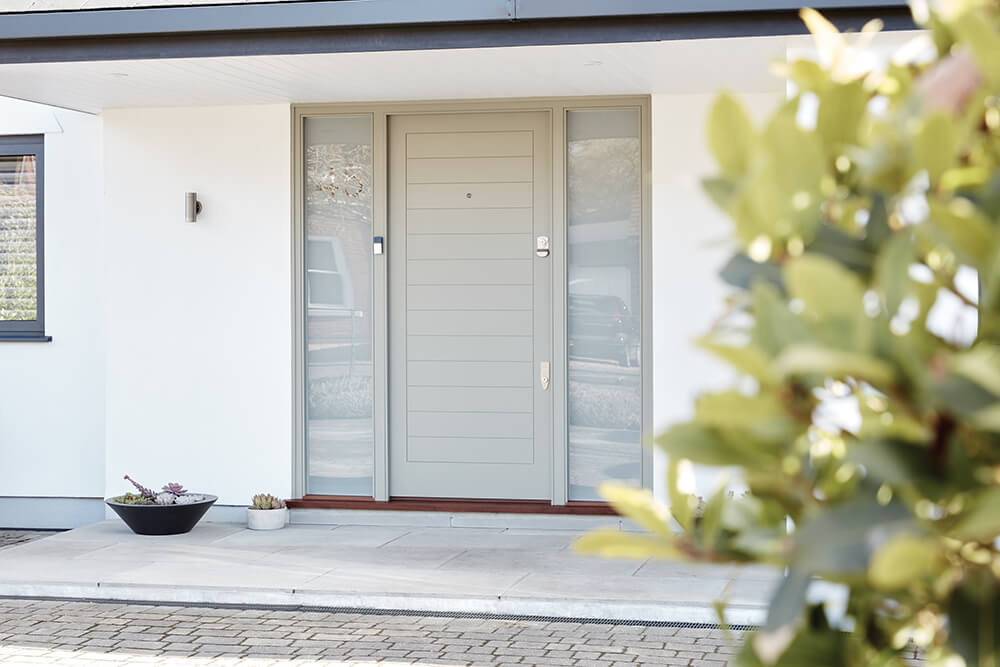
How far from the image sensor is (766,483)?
26.7 inches

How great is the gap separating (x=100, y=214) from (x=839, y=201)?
25.9 feet

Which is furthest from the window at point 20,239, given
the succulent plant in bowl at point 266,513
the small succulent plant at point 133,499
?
the succulent plant in bowl at point 266,513

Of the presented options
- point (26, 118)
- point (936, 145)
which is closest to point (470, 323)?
point (26, 118)

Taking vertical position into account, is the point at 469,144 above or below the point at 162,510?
above

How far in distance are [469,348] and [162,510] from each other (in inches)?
83.9

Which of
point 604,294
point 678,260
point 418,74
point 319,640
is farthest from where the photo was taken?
point 604,294

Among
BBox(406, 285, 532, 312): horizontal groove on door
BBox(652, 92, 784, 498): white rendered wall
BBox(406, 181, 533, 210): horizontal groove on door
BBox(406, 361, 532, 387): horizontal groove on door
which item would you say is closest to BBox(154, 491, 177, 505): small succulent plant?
BBox(406, 361, 532, 387): horizontal groove on door

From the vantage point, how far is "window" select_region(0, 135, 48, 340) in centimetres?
816

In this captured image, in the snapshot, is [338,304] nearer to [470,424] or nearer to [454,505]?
[470,424]

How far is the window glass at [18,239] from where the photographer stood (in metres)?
8.21

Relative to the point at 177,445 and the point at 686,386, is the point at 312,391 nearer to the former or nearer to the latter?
the point at 177,445

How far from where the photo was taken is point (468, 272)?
739 cm

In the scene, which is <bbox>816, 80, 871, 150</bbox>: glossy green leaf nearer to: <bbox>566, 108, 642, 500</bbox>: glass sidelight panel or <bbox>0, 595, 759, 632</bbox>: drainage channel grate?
<bbox>0, 595, 759, 632</bbox>: drainage channel grate

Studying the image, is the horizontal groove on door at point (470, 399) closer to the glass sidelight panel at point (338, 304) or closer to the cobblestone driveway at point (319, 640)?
the glass sidelight panel at point (338, 304)
